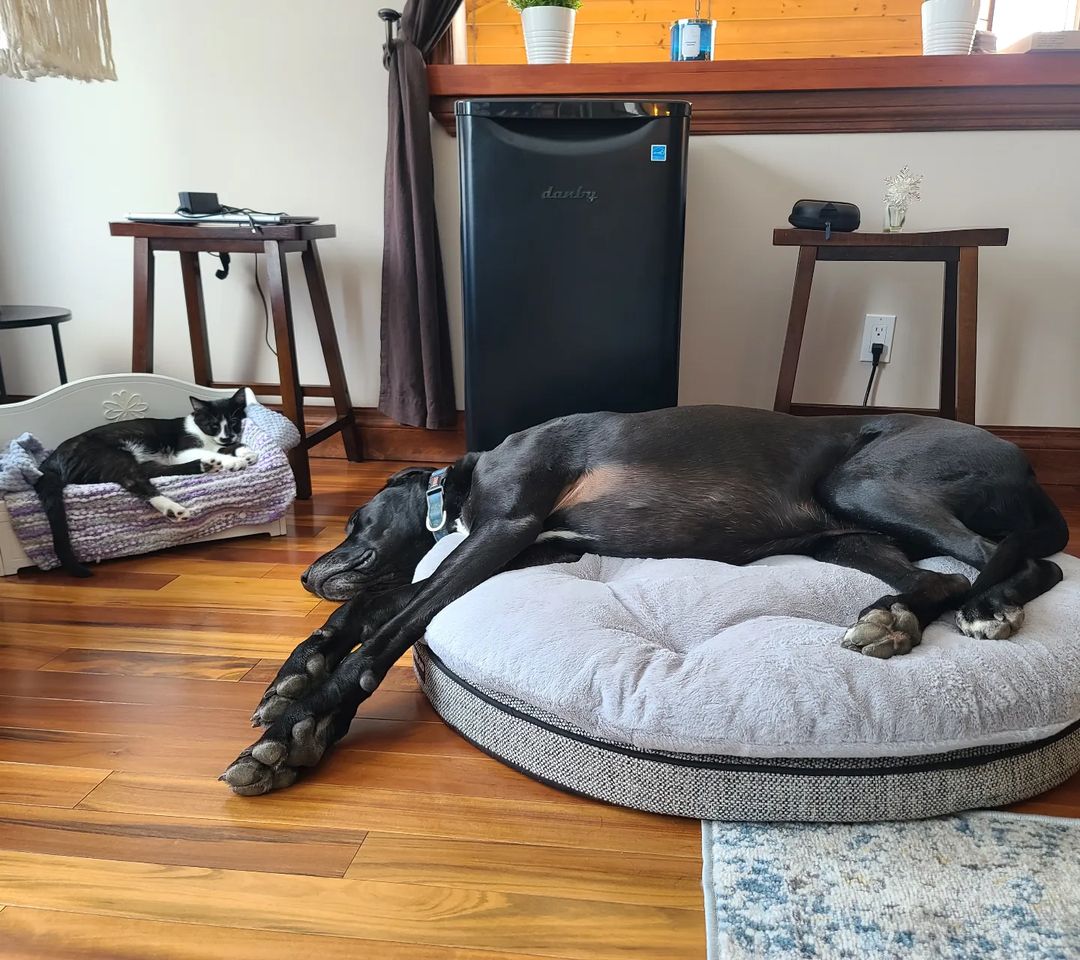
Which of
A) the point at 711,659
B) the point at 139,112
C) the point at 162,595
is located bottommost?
the point at 162,595

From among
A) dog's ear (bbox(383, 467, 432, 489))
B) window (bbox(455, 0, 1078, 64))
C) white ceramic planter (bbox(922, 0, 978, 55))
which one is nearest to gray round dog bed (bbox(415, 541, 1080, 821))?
dog's ear (bbox(383, 467, 432, 489))

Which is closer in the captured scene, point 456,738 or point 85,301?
point 456,738

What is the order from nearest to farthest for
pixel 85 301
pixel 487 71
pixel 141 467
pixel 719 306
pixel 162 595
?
pixel 162 595
pixel 141 467
pixel 487 71
pixel 719 306
pixel 85 301

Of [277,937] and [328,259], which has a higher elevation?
[328,259]

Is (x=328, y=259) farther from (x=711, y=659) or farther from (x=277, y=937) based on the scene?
(x=277, y=937)

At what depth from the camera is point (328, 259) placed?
302 cm

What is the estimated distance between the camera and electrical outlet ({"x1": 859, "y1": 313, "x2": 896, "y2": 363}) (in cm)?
278

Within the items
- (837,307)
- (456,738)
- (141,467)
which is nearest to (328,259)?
(141,467)

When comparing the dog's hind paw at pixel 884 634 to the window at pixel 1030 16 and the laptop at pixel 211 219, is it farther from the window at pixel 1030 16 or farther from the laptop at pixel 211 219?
the window at pixel 1030 16

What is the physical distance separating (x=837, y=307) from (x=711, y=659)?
1843mm

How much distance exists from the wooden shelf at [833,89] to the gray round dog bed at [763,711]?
1.75 m

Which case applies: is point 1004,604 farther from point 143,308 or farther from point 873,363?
point 143,308

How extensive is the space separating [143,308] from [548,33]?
1.47 metres

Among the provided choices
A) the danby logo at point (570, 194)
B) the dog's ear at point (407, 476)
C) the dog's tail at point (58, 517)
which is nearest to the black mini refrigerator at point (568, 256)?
the danby logo at point (570, 194)
